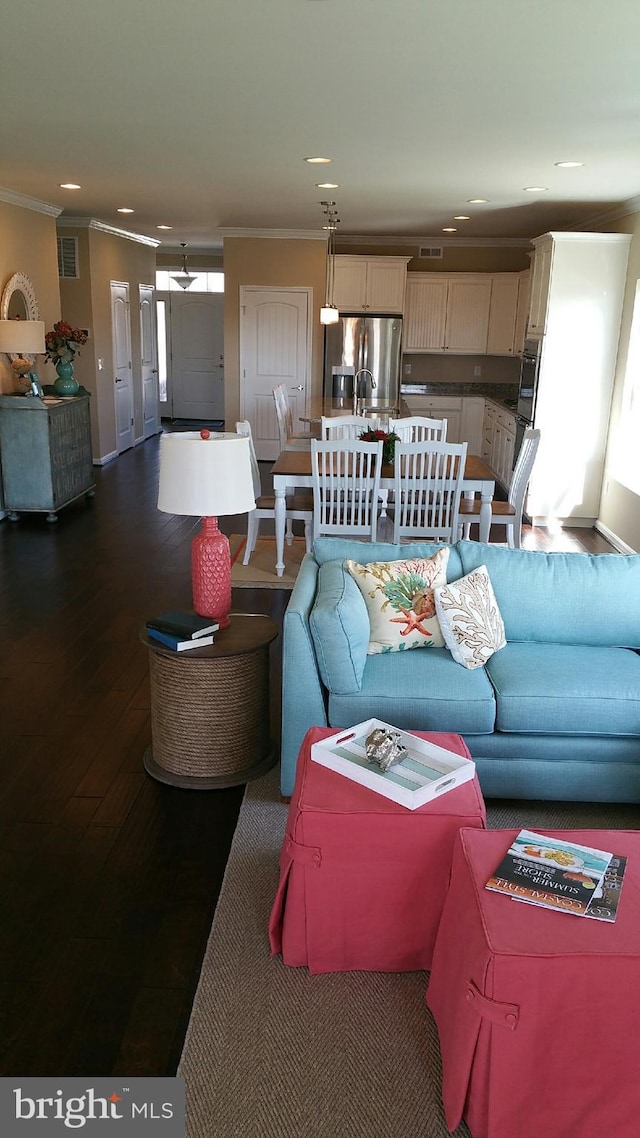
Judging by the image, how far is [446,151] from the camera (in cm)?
479

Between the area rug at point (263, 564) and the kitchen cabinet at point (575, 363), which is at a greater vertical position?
the kitchen cabinet at point (575, 363)

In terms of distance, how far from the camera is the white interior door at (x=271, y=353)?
9820mm

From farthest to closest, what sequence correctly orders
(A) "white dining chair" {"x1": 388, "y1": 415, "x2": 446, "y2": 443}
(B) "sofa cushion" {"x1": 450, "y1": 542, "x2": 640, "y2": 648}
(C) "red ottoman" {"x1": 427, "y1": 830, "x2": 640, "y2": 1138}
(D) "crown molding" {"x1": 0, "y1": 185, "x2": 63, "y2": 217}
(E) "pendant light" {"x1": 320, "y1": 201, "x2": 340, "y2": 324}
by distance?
(E) "pendant light" {"x1": 320, "y1": 201, "x2": 340, "y2": 324}
(D) "crown molding" {"x1": 0, "y1": 185, "x2": 63, "y2": 217}
(A) "white dining chair" {"x1": 388, "y1": 415, "x2": 446, "y2": 443}
(B) "sofa cushion" {"x1": 450, "y1": 542, "x2": 640, "y2": 648}
(C) "red ottoman" {"x1": 427, "y1": 830, "x2": 640, "y2": 1138}

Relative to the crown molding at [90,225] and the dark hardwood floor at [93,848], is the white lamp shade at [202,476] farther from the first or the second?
the crown molding at [90,225]

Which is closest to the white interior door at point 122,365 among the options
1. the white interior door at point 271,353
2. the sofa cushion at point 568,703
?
the white interior door at point 271,353

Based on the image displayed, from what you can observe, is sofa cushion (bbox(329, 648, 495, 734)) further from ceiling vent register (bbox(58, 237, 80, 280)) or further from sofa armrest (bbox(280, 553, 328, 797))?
ceiling vent register (bbox(58, 237, 80, 280))

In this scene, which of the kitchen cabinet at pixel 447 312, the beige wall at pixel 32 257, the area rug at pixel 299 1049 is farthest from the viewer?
the kitchen cabinet at pixel 447 312

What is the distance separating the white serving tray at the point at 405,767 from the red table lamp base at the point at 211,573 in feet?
2.88

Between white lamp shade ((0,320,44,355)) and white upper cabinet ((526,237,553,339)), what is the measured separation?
13.6 feet

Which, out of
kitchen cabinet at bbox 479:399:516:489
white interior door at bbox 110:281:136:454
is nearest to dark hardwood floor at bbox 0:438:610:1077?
kitchen cabinet at bbox 479:399:516:489

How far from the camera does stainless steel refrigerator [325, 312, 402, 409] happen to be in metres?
9.90

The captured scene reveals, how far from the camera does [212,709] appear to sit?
3.19 meters

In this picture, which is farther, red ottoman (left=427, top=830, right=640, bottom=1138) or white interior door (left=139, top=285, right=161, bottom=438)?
white interior door (left=139, top=285, right=161, bottom=438)

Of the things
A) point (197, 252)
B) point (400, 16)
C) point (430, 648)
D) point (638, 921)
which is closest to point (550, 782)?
point (430, 648)
